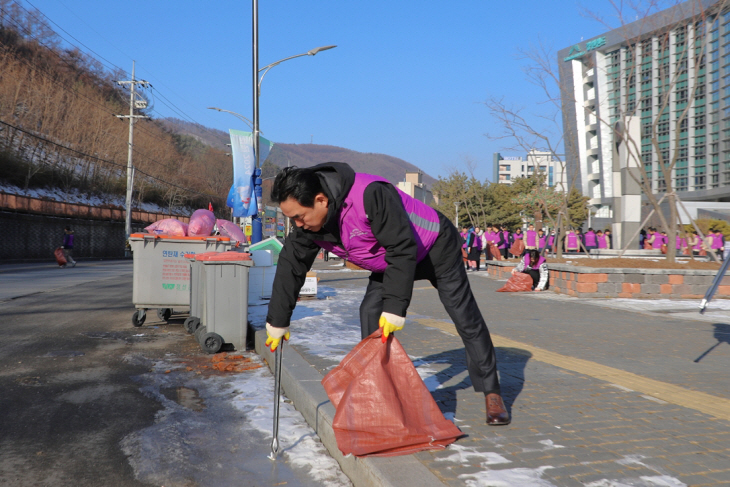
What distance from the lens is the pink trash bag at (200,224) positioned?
28.3ft

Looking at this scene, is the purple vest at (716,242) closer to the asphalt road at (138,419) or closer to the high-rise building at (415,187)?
the asphalt road at (138,419)

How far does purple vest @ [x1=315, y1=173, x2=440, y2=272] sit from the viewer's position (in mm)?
3121

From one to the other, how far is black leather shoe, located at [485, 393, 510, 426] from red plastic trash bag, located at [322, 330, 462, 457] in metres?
0.35

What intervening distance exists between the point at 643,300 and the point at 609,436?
8960 mm

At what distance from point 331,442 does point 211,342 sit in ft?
10.8

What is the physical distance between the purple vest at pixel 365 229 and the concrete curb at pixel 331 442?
0.95 metres

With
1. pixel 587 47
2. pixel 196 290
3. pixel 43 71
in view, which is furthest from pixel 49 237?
pixel 587 47

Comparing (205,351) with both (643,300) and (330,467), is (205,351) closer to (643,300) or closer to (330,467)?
(330,467)

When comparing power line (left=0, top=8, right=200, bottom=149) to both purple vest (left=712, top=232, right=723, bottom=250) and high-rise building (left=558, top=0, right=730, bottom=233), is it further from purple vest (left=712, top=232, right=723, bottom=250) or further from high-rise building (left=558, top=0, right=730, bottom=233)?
purple vest (left=712, top=232, right=723, bottom=250)

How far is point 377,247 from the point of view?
3.35 m

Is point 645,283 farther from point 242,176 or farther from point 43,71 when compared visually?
point 43,71

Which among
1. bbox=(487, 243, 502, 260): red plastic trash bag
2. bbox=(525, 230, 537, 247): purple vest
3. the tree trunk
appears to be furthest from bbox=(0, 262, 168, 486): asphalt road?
bbox=(525, 230, 537, 247): purple vest

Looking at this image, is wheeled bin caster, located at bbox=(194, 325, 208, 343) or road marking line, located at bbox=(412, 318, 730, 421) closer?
road marking line, located at bbox=(412, 318, 730, 421)

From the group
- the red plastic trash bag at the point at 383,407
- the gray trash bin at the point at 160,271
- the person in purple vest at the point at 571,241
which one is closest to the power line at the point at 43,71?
the person in purple vest at the point at 571,241
